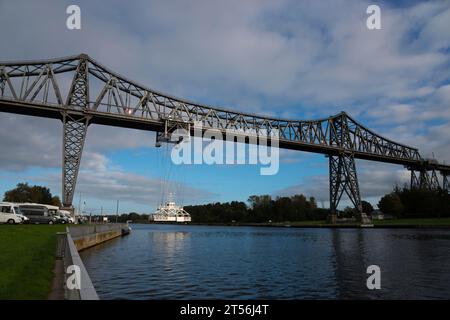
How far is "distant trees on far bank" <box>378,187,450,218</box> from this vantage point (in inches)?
3975

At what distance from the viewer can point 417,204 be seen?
105m

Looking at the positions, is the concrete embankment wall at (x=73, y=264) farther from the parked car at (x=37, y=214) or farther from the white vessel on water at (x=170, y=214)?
the white vessel on water at (x=170, y=214)

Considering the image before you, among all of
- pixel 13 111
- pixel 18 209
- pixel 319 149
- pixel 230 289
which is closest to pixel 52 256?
pixel 230 289

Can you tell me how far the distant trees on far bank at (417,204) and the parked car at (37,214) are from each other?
292ft

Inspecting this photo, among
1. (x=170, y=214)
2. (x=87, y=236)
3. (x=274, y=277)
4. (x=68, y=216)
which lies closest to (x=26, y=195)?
(x=170, y=214)

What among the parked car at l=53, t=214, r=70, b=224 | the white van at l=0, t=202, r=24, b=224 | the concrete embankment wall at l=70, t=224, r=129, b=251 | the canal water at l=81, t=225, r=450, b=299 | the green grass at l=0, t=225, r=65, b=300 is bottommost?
the canal water at l=81, t=225, r=450, b=299

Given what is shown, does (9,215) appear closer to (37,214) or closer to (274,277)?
(37,214)

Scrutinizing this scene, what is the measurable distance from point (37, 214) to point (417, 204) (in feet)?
302

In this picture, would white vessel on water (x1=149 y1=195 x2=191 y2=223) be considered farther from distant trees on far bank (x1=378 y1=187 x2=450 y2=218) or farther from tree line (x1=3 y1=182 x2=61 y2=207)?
distant trees on far bank (x1=378 y1=187 x2=450 y2=218)

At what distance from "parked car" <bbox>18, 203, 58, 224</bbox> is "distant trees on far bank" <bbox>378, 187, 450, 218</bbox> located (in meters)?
A: 89.1

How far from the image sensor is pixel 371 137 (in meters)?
112

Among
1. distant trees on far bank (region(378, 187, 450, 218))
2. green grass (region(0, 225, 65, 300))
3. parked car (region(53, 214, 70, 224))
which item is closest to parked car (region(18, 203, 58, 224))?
parked car (region(53, 214, 70, 224))
